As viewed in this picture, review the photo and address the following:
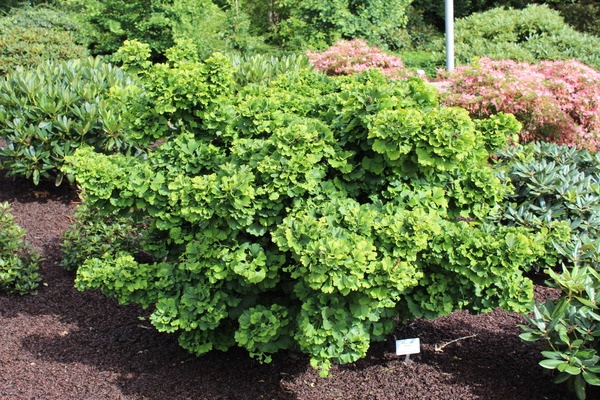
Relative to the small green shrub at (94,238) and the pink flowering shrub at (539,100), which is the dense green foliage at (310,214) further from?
the pink flowering shrub at (539,100)

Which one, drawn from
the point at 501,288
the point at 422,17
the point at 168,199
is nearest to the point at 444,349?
the point at 501,288

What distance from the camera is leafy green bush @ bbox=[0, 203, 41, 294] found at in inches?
164

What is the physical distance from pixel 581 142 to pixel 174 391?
17.3 feet

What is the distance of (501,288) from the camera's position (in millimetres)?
2830

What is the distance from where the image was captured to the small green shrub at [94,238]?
173 inches

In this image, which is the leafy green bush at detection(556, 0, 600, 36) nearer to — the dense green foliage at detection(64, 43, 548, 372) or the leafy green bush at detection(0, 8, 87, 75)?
the leafy green bush at detection(0, 8, 87, 75)

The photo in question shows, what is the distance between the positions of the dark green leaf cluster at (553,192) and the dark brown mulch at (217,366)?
0.59m

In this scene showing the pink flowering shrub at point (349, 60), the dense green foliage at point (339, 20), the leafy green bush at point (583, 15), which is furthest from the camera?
the leafy green bush at point (583, 15)

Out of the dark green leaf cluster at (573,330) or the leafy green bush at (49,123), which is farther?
the leafy green bush at (49,123)

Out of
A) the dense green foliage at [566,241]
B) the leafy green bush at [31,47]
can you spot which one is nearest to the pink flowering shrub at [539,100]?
the dense green foliage at [566,241]

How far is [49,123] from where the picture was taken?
17.6 ft

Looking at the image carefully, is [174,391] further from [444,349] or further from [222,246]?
[444,349]

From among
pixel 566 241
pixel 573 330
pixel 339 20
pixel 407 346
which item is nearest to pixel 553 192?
pixel 566 241

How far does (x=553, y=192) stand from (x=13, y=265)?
4.07 m
